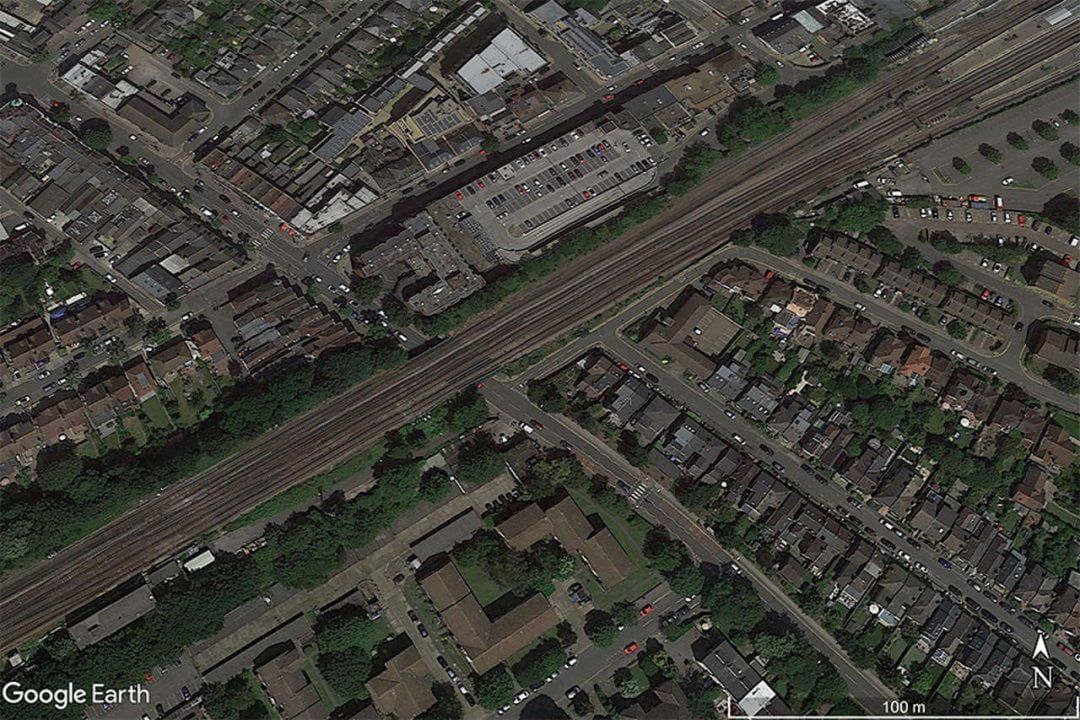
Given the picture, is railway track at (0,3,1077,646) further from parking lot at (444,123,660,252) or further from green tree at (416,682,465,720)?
green tree at (416,682,465,720)

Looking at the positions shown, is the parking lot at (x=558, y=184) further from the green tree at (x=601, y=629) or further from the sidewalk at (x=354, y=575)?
the green tree at (x=601, y=629)

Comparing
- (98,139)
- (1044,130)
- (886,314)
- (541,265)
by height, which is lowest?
(886,314)

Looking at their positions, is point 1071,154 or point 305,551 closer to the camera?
point 305,551

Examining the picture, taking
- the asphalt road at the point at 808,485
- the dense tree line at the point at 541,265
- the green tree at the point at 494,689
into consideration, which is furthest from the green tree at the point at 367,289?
the green tree at the point at 494,689

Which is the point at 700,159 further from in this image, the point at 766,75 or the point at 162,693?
the point at 162,693

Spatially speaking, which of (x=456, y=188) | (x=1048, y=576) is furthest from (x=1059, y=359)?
(x=456, y=188)

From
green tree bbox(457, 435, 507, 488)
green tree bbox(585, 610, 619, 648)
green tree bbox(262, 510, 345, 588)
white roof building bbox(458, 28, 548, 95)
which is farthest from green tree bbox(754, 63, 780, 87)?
green tree bbox(262, 510, 345, 588)

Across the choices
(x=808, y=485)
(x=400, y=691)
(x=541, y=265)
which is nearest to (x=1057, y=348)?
(x=808, y=485)

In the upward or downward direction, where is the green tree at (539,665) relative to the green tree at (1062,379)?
upward
